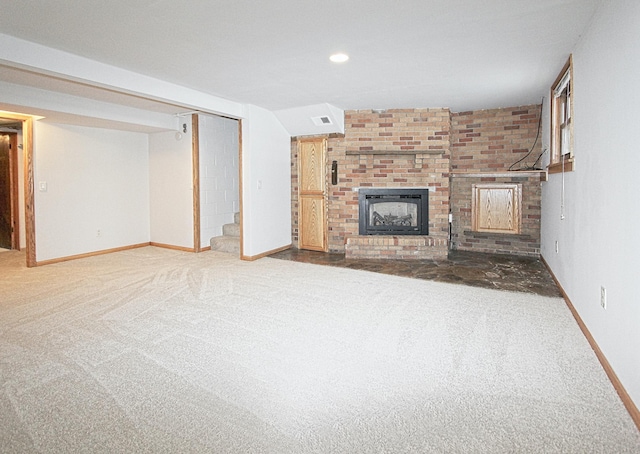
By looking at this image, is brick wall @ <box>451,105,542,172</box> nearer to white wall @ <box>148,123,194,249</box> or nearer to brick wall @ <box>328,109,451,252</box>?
brick wall @ <box>328,109,451,252</box>

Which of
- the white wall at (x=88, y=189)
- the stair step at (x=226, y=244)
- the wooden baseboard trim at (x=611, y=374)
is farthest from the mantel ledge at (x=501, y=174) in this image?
the white wall at (x=88, y=189)

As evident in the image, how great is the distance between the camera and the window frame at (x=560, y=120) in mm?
3669

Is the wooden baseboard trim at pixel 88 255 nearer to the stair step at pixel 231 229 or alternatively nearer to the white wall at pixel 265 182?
the stair step at pixel 231 229

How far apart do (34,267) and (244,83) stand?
3538 millimetres

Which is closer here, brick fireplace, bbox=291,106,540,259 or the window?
the window

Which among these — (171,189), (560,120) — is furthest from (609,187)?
(171,189)

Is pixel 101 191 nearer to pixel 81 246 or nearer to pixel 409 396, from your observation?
pixel 81 246

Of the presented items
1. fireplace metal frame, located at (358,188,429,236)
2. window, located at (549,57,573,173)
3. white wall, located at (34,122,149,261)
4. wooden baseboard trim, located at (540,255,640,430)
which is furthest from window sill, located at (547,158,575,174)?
white wall, located at (34,122,149,261)

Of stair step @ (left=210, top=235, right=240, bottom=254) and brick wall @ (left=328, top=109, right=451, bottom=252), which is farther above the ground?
brick wall @ (left=328, top=109, right=451, bottom=252)

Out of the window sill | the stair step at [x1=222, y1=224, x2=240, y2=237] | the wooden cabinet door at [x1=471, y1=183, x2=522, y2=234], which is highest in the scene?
the window sill

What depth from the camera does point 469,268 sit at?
4.83m

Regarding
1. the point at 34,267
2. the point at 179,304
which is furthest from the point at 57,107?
the point at 179,304

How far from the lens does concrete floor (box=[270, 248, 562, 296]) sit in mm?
4074

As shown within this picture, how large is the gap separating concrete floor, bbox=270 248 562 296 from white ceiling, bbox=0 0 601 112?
2.08 metres
